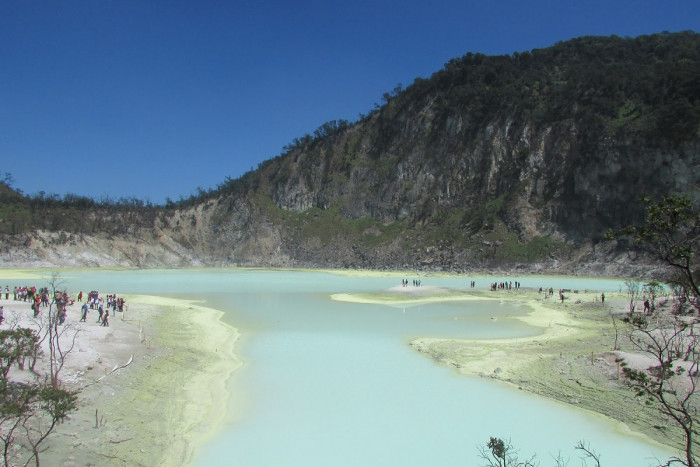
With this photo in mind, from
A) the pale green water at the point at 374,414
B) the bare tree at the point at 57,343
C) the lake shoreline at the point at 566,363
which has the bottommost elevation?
the pale green water at the point at 374,414

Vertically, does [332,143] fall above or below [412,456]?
above

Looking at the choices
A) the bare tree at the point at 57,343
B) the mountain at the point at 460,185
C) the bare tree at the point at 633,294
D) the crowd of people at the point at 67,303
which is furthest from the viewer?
the mountain at the point at 460,185

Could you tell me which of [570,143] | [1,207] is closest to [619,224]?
[570,143]

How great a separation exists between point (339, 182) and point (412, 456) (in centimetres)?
11016

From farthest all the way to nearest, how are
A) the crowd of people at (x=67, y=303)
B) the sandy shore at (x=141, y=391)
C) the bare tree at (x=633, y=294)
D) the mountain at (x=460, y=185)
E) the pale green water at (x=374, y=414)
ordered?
the mountain at (x=460, y=185), the bare tree at (x=633, y=294), the crowd of people at (x=67, y=303), the pale green water at (x=374, y=414), the sandy shore at (x=141, y=391)

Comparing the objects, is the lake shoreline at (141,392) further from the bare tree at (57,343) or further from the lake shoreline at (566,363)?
the lake shoreline at (566,363)

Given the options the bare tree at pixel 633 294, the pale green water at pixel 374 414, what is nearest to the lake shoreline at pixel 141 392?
the pale green water at pixel 374 414

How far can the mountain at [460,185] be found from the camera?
7325 cm

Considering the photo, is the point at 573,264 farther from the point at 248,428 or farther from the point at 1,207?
the point at 1,207

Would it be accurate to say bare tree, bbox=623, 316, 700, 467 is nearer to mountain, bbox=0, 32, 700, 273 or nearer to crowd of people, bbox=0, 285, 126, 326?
crowd of people, bbox=0, 285, 126, 326

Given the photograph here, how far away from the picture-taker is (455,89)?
10838 cm

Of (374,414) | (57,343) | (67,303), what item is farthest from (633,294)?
(67,303)

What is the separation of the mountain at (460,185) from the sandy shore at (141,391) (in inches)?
2496

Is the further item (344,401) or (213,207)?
(213,207)
